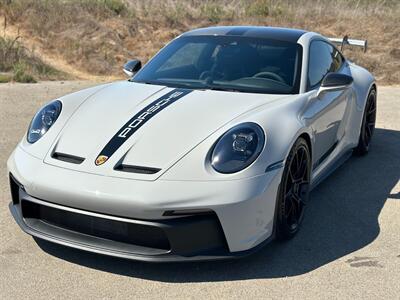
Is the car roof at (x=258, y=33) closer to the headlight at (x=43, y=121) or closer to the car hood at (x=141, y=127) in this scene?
the car hood at (x=141, y=127)

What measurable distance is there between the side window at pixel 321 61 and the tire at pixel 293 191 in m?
0.73

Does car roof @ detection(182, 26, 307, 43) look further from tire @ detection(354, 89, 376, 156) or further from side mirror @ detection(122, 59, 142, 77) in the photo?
tire @ detection(354, 89, 376, 156)

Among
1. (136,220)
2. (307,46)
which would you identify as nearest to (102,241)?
(136,220)

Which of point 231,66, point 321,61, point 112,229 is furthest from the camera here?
point 321,61

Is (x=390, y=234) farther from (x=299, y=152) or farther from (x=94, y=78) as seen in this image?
(x=94, y=78)

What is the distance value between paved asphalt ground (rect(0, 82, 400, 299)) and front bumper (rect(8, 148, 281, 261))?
0.20 metres

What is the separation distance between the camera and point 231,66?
443 cm

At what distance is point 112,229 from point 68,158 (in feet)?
1.80

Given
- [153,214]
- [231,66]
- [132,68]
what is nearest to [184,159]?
[153,214]

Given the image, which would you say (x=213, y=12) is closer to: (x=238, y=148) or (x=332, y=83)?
(x=332, y=83)

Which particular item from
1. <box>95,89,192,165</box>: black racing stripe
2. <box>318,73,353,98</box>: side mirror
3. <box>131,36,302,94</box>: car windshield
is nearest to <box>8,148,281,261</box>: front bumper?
<box>95,89,192,165</box>: black racing stripe

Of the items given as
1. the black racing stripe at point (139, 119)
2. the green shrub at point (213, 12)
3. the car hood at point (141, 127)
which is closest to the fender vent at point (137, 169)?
the car hood at point (141, 127)

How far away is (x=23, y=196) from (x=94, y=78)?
10.5 meters

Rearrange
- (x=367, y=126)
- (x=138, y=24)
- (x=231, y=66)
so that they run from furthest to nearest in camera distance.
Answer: (x=138, y=24), (x=367, y=126), (x=231, y=66)
